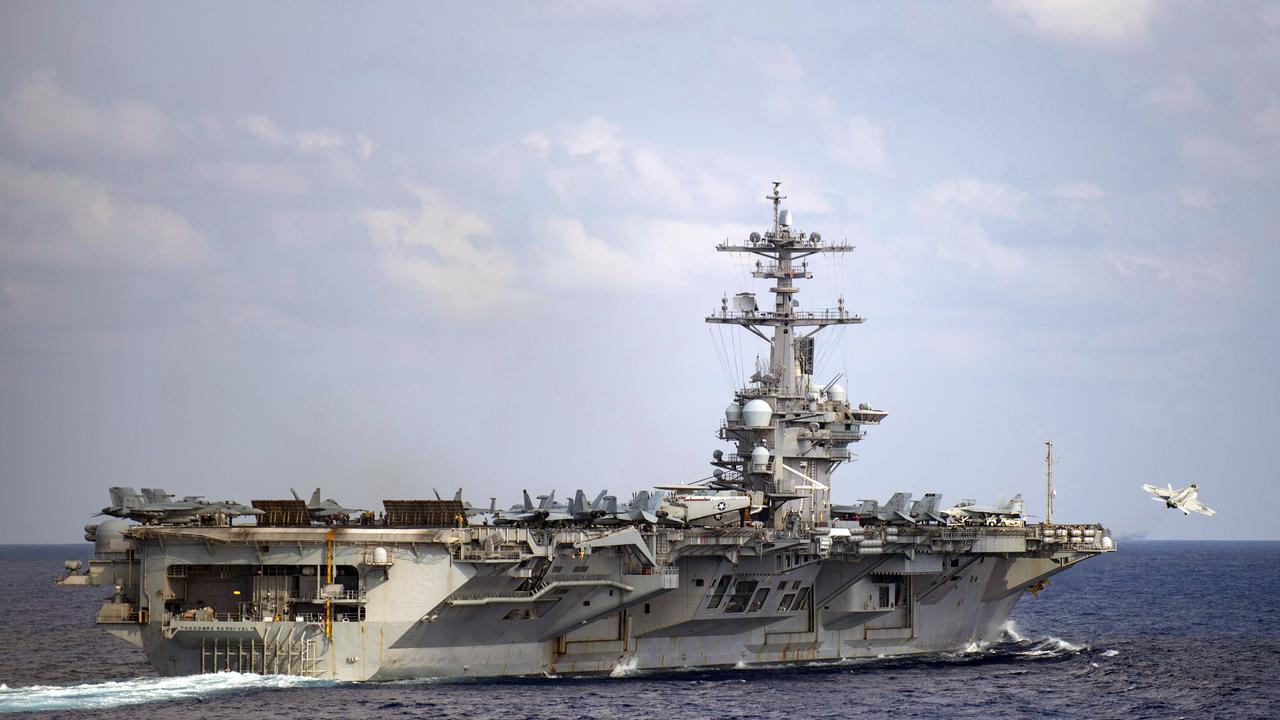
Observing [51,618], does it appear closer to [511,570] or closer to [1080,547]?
[511,570]

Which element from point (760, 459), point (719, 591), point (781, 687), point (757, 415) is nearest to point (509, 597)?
point (719, 591)

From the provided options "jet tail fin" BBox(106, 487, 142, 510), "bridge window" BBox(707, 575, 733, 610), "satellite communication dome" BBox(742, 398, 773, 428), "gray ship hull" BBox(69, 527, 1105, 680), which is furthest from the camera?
"satellite communication dome" BBox(742, 398, 773, 428)

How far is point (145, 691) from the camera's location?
2750 cm

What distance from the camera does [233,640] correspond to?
91.5 feet

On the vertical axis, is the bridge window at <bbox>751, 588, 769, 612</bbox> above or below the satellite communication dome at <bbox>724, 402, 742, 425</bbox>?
below

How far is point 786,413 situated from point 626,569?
263 inches

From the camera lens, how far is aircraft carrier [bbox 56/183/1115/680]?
91.8 feet

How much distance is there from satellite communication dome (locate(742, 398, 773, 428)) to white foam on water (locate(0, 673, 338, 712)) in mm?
11305

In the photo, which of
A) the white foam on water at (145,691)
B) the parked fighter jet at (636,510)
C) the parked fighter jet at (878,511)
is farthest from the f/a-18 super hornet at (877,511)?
the white foam on water at (145,691)

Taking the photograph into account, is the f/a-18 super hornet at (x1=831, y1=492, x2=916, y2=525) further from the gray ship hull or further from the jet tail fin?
the jet tail fin

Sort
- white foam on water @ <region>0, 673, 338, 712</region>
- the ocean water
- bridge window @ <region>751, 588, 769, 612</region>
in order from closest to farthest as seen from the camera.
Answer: the ocean water < white foam on water @ <region>0, 673, 338, 712</region> < bridge window @ <region>751, 588, 769, 612</region>

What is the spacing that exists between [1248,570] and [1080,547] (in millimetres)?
83524

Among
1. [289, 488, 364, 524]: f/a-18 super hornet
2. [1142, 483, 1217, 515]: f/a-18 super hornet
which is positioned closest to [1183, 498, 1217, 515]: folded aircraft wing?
[1142, 483, 1217, 515]: f/a-18 super hornet

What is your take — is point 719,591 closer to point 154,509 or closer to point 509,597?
point 509,597
